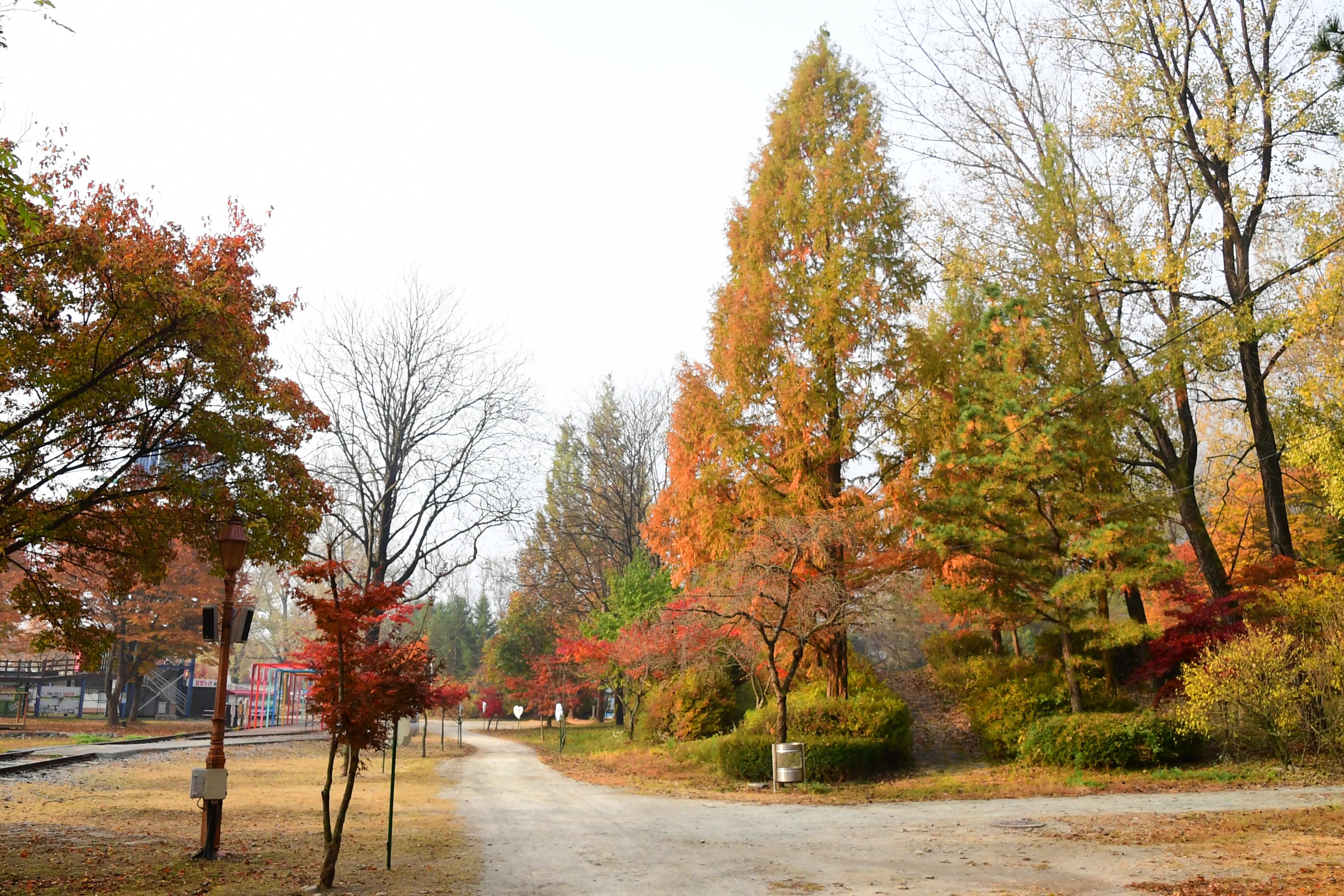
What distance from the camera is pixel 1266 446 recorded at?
17.2m

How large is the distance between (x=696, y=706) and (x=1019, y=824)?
41.1 feet

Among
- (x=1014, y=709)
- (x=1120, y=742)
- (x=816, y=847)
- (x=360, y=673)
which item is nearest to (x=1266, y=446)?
(x=1120, y=742)

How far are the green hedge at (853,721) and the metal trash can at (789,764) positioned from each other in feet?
1.68

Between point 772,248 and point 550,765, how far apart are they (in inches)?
573

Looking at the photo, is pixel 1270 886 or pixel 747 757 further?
pixel 747 757

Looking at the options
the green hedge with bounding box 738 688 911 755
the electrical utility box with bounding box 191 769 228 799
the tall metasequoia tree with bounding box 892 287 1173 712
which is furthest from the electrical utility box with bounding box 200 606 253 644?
the tall metasequoia tree with bounding box 892 287 1173 712

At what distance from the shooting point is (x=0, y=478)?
1009 centimetres

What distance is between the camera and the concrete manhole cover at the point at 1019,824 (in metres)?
10.3

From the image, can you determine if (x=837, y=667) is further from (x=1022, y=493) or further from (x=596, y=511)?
(x=596, y=511)

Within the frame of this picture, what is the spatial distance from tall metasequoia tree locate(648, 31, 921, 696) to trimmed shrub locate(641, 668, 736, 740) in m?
4.35

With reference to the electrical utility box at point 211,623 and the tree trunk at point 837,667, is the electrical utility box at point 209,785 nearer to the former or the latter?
the electrical utility box at point 211,623

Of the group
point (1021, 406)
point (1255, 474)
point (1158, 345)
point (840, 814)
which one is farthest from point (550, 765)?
point (1255, 474)

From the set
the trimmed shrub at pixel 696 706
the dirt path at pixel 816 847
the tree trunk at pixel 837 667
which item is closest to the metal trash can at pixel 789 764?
the dirt path at pixel 816 847

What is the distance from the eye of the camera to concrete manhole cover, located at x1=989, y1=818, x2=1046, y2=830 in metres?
10.3
